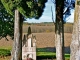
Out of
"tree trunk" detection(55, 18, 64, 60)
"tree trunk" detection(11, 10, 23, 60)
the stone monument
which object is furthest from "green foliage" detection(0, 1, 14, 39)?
"tree trunk" detection(55, 18, 64, 60)

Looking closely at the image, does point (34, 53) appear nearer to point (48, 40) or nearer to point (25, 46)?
point (25, 46)

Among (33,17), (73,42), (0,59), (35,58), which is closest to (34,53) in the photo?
(35,58)

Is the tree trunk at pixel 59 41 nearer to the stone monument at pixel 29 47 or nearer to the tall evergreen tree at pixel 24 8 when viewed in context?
the tall evergreen tree at pixel 24 8

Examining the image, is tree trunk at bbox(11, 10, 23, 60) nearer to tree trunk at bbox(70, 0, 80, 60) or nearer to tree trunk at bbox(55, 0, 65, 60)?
tree trunk at bbox(55, 0, 65, 60)

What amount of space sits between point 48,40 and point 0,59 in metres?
18.0

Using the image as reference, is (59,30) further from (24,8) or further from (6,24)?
(6,24)

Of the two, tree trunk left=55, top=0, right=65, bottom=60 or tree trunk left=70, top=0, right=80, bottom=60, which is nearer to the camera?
tree trunk left=70, top=0, right=80, bottom=60

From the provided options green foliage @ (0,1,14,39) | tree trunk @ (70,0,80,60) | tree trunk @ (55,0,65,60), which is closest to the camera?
tree trunk @ (70,0,80,60)

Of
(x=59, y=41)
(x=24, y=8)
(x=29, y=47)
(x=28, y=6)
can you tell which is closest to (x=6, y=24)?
(x=29, y=47)

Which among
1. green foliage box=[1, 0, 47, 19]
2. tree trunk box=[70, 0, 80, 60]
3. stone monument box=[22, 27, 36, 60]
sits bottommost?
stone monument box=[22, 27, 36, 60]

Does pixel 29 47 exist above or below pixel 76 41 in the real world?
below

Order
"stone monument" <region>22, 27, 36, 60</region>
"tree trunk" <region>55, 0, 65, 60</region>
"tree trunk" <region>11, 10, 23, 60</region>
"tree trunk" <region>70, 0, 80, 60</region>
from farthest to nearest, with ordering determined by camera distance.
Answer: "stone monument" <region>22, 27, 36, 60</region>
"tree trunk" <region>11, 10, 23, 60</region>
"tree trunk" <region>55, 0, 65, 60</region>
"tree trunk" <region>70, 0, 80, 60</region>

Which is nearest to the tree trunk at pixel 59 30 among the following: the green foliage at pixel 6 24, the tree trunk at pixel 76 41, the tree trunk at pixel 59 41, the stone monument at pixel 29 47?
the tree trunk at pixel 59 41

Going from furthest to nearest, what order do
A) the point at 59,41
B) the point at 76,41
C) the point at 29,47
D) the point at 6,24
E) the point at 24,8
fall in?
the point at 6,24
the point at 29,47
the point at 24,8
the point at 59,41
the point at 76,41
